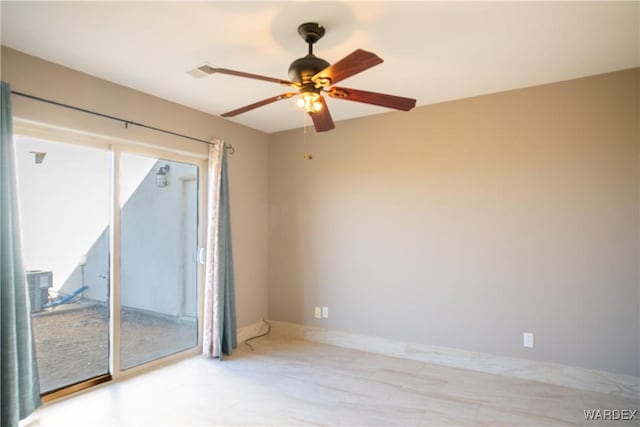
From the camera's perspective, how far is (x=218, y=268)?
3.91m

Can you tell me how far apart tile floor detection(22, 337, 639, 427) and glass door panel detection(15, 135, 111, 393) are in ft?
1.20

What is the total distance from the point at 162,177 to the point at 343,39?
7.99 feet

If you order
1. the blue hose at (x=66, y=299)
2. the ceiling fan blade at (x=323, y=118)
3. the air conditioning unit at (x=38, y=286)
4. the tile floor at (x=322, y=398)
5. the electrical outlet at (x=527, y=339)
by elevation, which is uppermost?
the ceiling fan blade at (x=323, y=118)

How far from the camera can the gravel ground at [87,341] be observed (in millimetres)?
2924

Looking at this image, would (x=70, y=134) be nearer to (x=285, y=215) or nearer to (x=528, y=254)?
(x=285, y=215)

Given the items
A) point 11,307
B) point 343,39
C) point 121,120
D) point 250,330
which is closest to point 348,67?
point 343,39

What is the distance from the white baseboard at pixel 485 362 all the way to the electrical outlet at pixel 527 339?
14 centimetres

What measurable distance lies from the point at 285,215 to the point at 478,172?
2396mm

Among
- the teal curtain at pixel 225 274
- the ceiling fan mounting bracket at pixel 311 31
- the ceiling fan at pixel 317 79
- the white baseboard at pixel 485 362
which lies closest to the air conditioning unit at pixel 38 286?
the teal curtain at pixel 225 274

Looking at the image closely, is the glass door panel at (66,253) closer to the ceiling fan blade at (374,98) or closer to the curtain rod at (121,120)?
the curtain rod at (121,120)

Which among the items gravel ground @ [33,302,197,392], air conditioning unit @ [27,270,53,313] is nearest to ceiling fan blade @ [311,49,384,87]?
air conditioning unit @ [27,270,53,313]

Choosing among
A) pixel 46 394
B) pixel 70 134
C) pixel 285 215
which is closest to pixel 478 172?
pixel 285 215

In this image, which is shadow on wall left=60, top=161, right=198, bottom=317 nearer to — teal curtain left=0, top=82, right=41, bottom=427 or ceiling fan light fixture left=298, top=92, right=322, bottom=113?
teal curtain left=0, top=82, right=41, bottom=427

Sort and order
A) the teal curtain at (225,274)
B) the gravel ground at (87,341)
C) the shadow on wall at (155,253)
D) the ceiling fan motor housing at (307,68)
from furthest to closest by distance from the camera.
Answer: the teal curtain at (225,274), the shadow on wall at (155,253), the gravel ground at (87,341), the ceiling fan motor housing at (307,68)
